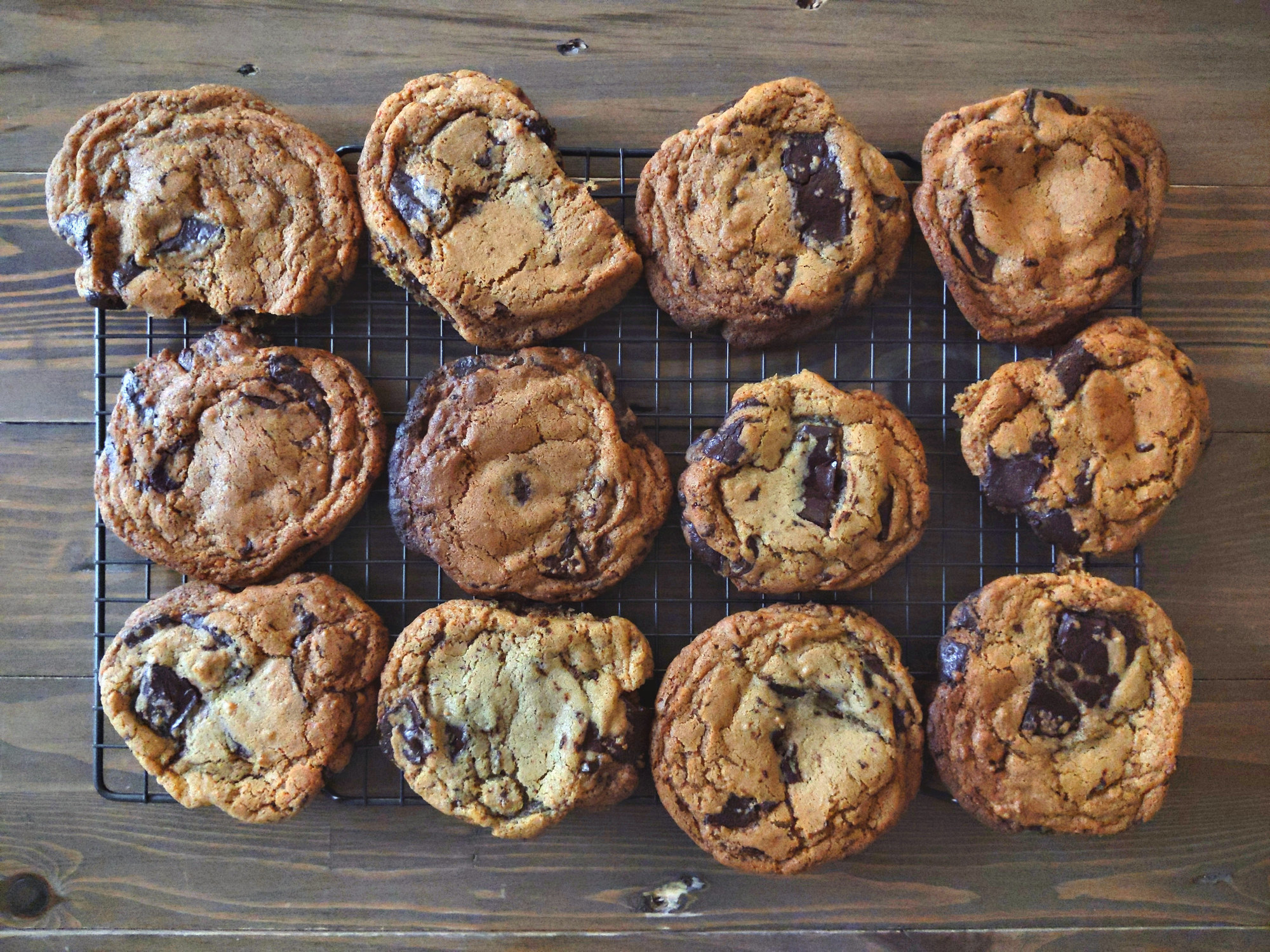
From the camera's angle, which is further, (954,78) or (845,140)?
(954,78)

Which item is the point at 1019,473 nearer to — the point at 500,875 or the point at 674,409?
the point at 674,409

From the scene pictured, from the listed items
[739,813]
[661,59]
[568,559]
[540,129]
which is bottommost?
[739,813]

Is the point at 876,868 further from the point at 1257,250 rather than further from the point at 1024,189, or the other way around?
the point at 1257,250

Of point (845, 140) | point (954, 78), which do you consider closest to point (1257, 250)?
point (954, 78)

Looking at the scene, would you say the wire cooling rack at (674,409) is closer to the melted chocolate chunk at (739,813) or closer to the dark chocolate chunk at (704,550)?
the dark chocolate chunk at (704,550)

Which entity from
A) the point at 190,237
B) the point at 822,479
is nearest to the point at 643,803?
the point at 822,479

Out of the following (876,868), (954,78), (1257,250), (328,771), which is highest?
(954,78)

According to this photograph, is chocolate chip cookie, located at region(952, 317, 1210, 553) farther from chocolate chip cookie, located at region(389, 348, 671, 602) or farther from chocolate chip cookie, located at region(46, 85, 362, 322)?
chocolate chip cookie, located at region(46, 85, 362, 322)

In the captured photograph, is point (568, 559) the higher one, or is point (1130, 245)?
point (1130, 245)
